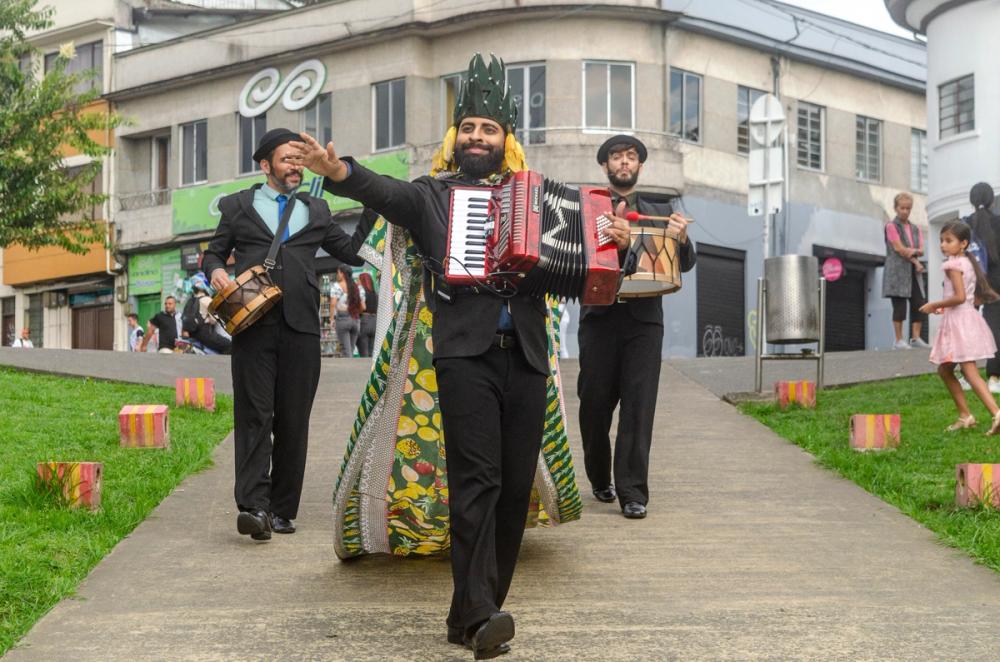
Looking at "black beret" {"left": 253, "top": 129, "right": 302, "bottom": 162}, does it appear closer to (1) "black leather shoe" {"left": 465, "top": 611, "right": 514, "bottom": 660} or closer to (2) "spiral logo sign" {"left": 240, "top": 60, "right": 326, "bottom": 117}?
(1) "black leather shoe" {"left": 465, "top": 611, "right": 514, "bottom": 660}

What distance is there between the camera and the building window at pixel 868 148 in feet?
121

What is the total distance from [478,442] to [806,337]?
8916 millimetres

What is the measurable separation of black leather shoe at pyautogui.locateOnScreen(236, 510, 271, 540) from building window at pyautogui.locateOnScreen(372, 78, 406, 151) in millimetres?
26909

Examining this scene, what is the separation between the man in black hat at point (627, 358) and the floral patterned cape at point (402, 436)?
1.81 metres

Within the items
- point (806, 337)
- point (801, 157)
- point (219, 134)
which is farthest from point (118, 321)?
point (806, 337)

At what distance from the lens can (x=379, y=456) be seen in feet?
19.9

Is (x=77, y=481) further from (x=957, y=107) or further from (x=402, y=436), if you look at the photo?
(x=957, y=107)

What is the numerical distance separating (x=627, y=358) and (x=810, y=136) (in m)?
28.7

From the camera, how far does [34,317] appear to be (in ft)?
139

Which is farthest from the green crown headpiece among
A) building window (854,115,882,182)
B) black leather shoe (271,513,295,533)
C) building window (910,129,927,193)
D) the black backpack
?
building window (910,129,927,193)

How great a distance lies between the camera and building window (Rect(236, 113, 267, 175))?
120 ft

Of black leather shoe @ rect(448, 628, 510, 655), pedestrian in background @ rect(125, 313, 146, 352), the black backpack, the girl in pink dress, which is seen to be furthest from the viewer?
pedestrian in background @ rect(125, 313, 146, 352)

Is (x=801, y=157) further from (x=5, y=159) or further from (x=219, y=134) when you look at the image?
(x=5, y=159)

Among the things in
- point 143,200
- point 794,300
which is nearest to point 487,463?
point 794,300
